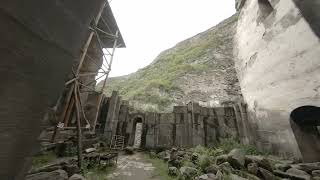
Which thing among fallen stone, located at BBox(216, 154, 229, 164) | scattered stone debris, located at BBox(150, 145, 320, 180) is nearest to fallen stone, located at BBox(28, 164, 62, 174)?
scattered stone debris, located at BBox(150, 145, 320, 180)

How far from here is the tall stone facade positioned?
11.5 meters

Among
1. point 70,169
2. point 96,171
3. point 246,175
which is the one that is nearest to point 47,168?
point 70,169

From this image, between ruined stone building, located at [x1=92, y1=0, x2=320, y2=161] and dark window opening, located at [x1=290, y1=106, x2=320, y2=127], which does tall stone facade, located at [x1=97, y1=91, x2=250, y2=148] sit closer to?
ruined stone building, located at [x1=92, y1=0, x2=320, y2=161]

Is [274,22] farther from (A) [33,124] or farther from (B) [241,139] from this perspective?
(A) [33,124]

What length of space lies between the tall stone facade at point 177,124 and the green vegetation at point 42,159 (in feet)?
17.0

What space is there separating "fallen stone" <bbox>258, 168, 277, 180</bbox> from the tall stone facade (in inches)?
230

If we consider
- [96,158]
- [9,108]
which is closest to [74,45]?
[9,108]

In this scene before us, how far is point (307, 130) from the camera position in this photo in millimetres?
6637

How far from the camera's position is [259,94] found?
9.13 m

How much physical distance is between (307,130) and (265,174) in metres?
3.01

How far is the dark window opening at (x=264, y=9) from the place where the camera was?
8797 millimetres

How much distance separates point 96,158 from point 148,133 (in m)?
5.80

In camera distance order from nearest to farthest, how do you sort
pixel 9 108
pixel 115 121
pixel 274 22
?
1. pixel 9 108
2. pixel 274 22
3. pixel 115 121

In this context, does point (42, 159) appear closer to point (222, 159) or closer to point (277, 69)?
point (222, 159)
